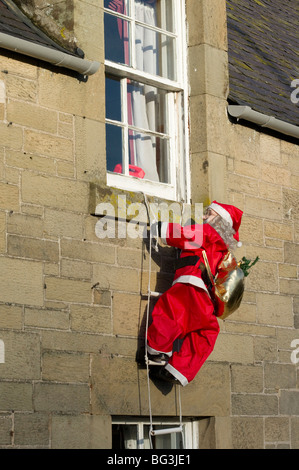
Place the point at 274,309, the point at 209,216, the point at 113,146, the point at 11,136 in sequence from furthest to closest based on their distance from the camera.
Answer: the point at 274,309 < the point at 113,146 < the point at 209,216 < the point at 11,136

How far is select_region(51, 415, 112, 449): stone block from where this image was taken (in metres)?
6.64

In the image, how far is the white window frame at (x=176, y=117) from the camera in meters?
7.97

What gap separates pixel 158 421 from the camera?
24.7ft

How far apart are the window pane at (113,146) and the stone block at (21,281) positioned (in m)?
1.37

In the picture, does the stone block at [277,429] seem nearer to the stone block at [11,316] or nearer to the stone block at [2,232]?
the stone block at [11,316]

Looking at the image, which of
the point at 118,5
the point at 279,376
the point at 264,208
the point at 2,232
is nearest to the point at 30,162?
→ the point at 2,232

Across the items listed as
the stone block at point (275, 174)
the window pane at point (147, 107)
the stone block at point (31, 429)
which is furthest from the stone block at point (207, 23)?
the stone block at point (31, 429)

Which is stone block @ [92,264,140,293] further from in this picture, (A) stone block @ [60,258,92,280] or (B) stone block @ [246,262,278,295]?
(B) stone block @ [246,262,278,295]

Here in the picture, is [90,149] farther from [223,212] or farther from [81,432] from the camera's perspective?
[81,432]

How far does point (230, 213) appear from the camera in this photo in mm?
7715

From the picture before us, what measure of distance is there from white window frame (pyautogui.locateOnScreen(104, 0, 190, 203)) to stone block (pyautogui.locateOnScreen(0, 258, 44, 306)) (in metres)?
1.40

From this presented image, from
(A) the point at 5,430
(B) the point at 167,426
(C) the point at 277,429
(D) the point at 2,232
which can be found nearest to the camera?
(A) the point at 5,430

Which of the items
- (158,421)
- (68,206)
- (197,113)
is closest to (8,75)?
(68,206)

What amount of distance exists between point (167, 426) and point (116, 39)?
3.20 m
